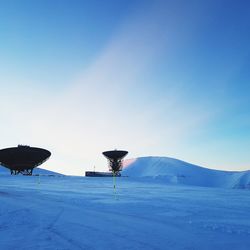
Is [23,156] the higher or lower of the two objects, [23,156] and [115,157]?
the lower

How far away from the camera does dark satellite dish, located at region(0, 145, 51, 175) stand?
5481cm

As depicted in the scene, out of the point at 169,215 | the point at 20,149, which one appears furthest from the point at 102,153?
the point at 169,215

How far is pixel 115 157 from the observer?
72312 millimetres

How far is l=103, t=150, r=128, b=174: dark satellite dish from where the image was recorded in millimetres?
71625

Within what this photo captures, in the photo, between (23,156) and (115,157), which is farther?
(115,157)

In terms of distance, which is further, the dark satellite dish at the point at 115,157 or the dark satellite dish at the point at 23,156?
the dark satellite dish at the point at 115,157

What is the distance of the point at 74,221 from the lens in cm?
838

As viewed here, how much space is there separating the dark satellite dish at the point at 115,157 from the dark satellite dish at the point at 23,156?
19598 millimetres

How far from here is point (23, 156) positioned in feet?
181

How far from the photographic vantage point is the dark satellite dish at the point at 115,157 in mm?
71625

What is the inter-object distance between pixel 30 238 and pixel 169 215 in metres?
5.23

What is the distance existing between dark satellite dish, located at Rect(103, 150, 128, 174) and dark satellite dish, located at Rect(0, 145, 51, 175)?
64.3 feet

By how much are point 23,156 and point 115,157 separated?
2419 centimetres

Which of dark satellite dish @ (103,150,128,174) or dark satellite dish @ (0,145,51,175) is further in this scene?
dark satellite dish @ (103,150,128,174)
